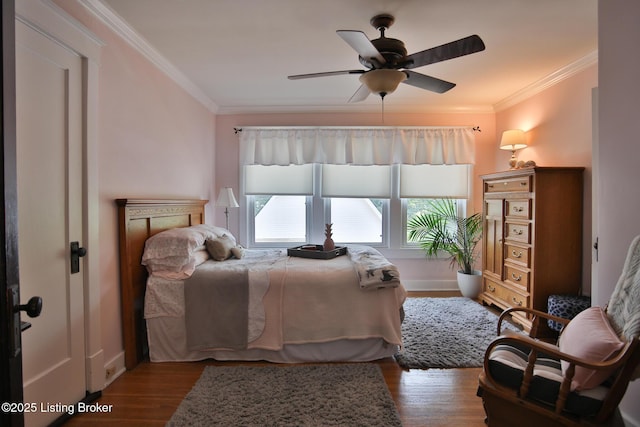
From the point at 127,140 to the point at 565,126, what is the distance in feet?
13.3

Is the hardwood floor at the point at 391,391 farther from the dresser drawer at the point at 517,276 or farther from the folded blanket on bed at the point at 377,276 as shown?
the dresser drawer at the point at 517,276

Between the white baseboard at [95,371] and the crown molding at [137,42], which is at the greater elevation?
the crown molding at [137,42]

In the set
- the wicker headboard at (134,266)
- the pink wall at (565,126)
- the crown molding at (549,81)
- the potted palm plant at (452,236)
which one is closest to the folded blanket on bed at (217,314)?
the wicker headboard at (134,266)

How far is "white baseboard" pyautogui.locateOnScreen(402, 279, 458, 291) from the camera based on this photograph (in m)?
4.57

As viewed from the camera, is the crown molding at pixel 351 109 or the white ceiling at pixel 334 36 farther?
the crown molding at pixel 351 109

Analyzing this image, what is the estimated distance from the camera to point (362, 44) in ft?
6.15

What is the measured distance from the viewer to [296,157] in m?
4.47

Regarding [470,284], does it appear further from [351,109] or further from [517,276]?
[351,109]

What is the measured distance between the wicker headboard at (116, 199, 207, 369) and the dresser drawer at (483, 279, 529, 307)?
342 centimetres

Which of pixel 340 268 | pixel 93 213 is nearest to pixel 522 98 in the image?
pixel 340 268

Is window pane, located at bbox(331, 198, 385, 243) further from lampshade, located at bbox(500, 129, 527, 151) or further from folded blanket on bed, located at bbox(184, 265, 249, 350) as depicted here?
folded blanket on bed, located at bbox(184, 265, 249, 350)

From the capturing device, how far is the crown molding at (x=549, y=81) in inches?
116

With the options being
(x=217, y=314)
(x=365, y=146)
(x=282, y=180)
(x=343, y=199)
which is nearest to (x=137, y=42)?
(x=217, y=314)

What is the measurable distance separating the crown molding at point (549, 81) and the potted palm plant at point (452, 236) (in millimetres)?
1446
